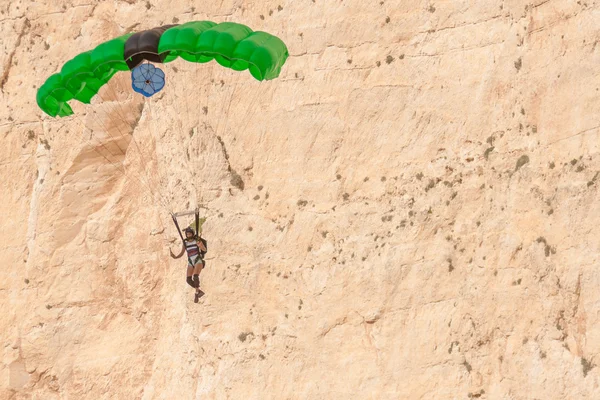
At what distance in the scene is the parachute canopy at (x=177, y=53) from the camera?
71.1 ft

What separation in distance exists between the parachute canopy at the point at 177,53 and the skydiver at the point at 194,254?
127 inches

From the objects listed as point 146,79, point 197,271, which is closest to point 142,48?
point 146,79

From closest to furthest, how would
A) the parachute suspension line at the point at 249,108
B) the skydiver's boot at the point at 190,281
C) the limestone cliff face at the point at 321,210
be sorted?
the limestone cliff face at the point at 321,210, the skydiver's boot at the point at 190,281, the parachute suspension line at the point at 249,108

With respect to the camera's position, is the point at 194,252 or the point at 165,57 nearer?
the point at 165,57

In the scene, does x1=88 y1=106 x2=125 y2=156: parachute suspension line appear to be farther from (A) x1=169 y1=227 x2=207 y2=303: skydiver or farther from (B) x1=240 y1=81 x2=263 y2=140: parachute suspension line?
(A) x1=169 y1=227 x2=207 y2=303: skydiver

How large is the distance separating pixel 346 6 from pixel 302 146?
3.46 meters

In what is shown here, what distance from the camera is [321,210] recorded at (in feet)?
82.7

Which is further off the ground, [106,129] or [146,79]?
[106,129]

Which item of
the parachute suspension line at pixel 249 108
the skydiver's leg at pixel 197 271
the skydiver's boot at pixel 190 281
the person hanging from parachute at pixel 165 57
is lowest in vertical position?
the skydiver's boot at pixel 190 281

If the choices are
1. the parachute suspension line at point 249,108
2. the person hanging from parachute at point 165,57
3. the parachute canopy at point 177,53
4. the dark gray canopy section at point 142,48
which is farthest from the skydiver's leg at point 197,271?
the dark gray canopy section at point 142,48

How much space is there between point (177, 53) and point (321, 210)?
535 centimetres

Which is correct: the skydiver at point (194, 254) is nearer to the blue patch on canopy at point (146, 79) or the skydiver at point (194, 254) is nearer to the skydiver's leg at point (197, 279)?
the skydiver's leg at point (197, 279)

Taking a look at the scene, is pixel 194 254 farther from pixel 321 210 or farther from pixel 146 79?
pixel 146 79

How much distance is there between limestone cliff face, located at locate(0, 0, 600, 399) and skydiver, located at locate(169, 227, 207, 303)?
130 centimetres
